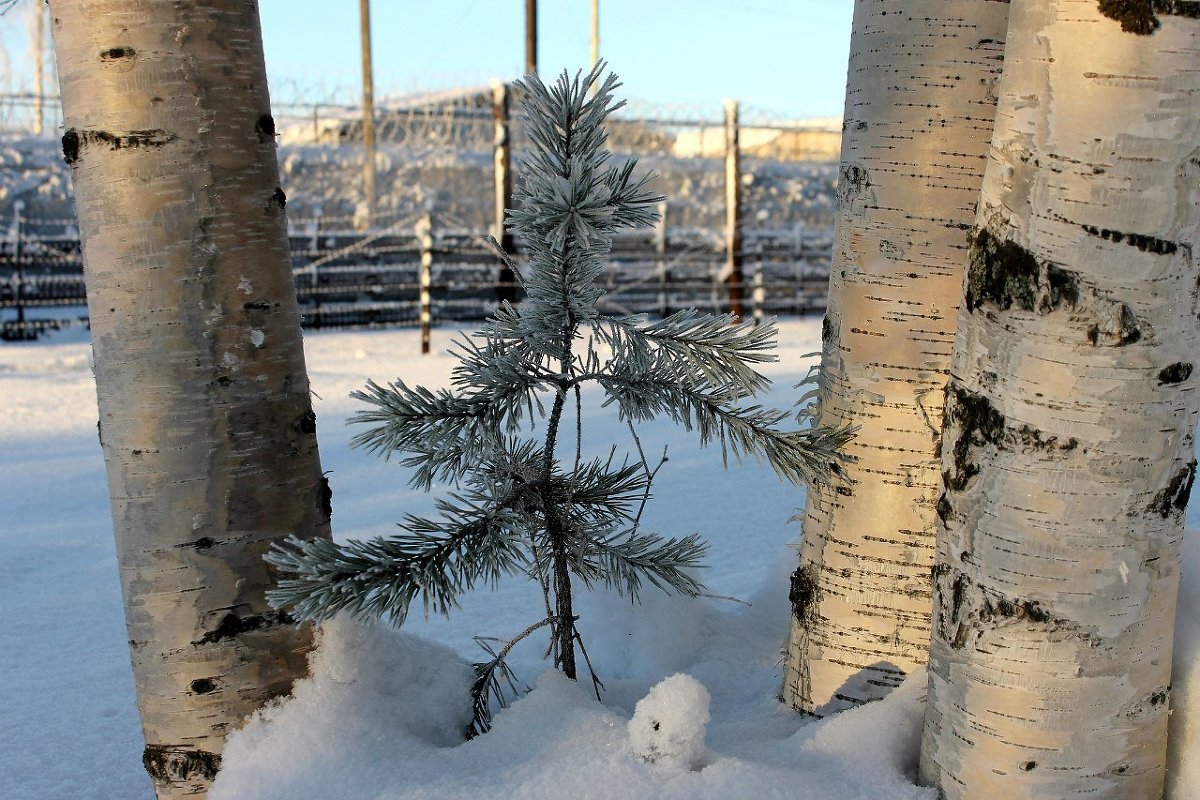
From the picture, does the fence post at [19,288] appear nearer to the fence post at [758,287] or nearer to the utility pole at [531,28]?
the utility pole at [531,28]

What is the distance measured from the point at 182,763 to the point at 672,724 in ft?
2.55

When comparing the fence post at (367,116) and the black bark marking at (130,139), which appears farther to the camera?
the fence post at (367,116)

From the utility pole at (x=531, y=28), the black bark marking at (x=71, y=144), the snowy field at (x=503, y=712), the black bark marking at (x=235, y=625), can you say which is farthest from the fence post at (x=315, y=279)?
the black bark marking at (x=235, y=625)

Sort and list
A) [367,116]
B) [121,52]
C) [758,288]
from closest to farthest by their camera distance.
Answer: [121,52] → [758,288] → [367,116]

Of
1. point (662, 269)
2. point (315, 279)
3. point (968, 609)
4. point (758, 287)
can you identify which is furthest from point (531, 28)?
point (968, 609)

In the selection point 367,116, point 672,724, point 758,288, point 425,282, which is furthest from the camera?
point 367,116

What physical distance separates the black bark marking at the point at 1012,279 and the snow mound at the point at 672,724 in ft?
2.03

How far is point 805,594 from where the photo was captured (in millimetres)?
1601

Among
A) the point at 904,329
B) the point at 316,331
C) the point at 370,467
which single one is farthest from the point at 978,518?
the point at 316,331

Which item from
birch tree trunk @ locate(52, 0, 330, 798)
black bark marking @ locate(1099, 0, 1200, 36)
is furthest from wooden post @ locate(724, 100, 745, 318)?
black bark marking @ locate(1099, 0, 1200, 36)

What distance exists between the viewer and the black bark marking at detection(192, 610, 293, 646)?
1.41 meters

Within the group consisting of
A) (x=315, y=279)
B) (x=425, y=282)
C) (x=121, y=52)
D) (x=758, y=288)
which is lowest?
(x=758, y=288)

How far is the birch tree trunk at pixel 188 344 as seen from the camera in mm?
1348

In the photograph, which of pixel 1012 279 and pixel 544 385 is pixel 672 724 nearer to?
pixel 544 385
